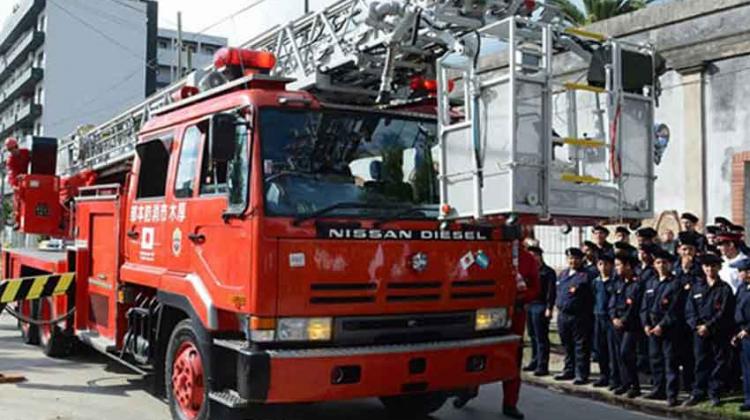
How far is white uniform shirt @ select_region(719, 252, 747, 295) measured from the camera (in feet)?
26.8

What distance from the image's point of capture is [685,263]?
8.05 m

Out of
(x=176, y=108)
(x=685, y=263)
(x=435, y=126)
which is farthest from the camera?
(x=685, y=263)

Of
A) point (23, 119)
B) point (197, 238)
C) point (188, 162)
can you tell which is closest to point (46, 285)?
point (188, 162)

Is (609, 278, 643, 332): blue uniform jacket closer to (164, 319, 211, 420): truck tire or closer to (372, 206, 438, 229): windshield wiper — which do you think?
(372, 206, 438, 229): windshield wiper

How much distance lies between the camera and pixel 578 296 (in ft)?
29.1

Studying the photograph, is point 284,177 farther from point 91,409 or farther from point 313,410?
point 91,409

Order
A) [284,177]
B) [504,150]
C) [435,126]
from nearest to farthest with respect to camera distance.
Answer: [504,150] → [284,177] → [435,126]

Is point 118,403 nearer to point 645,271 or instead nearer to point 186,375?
point 186,375

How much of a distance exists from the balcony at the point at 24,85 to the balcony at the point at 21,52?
166 centimetres

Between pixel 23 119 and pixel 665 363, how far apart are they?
59451 mm

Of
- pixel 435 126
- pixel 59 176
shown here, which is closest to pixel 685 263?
pixel 435 126

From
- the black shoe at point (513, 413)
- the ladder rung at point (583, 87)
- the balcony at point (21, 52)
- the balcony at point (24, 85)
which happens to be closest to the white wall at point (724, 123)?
the black shoe at point (513, 413)

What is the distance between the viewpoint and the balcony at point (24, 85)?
56.8 meters

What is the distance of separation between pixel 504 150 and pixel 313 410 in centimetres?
344
